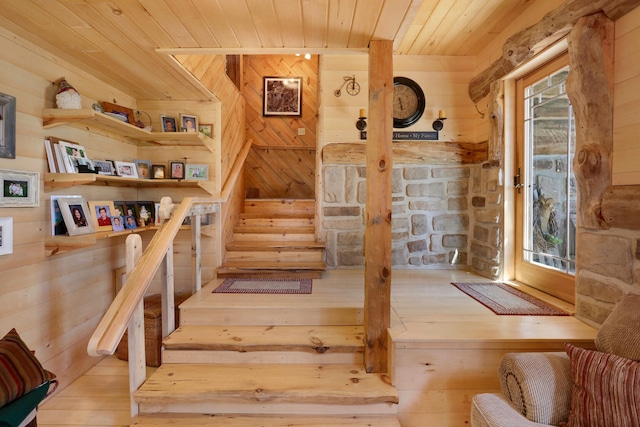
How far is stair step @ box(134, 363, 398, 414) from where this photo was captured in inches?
67.1

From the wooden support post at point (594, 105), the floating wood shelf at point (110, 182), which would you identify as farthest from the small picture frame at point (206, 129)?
the wooden support post at point (594, 105)

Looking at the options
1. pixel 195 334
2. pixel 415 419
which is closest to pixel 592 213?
pixel 415 419

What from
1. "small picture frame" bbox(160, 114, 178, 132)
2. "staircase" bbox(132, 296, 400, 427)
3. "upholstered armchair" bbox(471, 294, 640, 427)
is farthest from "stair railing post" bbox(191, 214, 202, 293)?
"upholstered armchair" bbox(471, 294, 640, 427)

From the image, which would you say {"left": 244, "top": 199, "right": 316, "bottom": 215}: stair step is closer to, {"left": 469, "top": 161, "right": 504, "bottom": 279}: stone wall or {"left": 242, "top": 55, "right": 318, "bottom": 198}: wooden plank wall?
{"left": 242, "top": 55, "right": 318, "bottom": 198}: wooden plank wall

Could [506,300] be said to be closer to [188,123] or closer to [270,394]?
[270,394]

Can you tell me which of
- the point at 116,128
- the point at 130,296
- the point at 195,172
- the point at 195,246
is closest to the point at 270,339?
the point at 130,296

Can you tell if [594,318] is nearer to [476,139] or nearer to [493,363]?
[493,363]

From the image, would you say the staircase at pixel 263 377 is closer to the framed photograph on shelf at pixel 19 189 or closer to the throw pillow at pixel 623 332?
the throw pillow at pixel 623 332

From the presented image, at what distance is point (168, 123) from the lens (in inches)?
114

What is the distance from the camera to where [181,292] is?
114 inches

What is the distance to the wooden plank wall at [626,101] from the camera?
63.3 inches

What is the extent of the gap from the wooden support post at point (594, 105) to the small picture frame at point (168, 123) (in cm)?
299

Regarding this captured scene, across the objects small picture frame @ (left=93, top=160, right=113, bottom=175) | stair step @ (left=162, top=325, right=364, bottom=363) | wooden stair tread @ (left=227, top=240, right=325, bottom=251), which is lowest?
stair step @ (left=162, top=325, right=364, bottom=363)

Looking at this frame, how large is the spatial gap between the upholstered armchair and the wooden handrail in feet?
5.12
